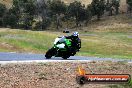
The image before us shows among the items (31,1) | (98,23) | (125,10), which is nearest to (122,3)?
(125,10)

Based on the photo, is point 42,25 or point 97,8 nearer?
point 42,25

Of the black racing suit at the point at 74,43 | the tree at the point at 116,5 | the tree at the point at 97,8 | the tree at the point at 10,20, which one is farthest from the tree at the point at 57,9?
the black racing suit at the point at 74,43

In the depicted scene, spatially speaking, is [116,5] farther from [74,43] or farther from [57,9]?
[74,43]

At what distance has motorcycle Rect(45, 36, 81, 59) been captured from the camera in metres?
24.7

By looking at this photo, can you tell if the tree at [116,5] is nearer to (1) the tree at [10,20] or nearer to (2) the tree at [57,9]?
(2) the tree at [57,9]

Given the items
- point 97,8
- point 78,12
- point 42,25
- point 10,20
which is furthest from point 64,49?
point 97,8

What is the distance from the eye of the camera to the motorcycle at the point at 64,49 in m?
24.7

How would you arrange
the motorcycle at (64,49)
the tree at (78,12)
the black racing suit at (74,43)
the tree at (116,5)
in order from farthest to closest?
the tree at (116,5) → the tree at (78,12) → the motorcycle at (64,49) → the black racing suit at (74,43)

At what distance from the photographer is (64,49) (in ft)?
81.7

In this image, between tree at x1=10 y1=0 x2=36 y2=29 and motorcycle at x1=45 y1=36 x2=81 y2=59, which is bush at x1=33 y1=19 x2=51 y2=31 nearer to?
tree at x1=10 y1=0 x2=36 y2=29

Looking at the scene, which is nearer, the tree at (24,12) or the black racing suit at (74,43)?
the black racing suit at (74,43)

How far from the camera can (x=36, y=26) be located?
112 meters

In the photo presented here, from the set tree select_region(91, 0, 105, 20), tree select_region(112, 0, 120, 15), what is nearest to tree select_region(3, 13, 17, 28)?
tree select_region(91, 0, 105, 20)

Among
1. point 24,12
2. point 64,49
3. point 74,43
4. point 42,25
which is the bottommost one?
point 42,25
